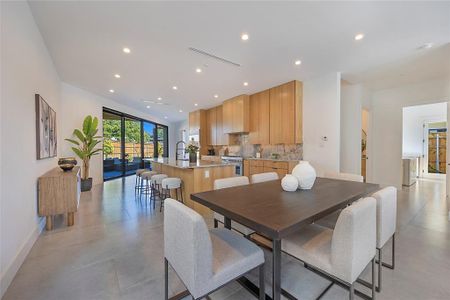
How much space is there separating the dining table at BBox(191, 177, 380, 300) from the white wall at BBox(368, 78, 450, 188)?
4.26 m

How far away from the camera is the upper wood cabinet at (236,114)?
5.83 m

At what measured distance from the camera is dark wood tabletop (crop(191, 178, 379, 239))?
3.81 ft

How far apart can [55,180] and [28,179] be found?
0.44 metres

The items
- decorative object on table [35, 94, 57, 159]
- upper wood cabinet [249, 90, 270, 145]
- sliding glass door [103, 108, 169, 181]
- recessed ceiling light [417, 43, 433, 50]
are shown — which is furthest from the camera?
sliding glass door [103, 108, 169, 181]

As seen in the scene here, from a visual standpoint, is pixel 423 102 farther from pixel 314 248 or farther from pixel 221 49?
pixel 314 248

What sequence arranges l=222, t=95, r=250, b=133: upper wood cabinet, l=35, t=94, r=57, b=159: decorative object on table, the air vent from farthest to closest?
1. l=222, t=95, r=250, b=133: upper wood cabinet
2. the air vent
3. l=35, t=94, r=57, b=159: decorative object on table

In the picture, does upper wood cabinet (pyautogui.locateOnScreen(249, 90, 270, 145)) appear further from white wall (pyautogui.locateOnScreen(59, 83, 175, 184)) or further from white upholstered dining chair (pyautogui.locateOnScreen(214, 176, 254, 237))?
white wall (pyautogui.locateOnScreen(59, 83, 175, 184))

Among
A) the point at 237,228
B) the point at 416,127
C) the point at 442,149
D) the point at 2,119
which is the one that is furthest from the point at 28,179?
the point at 442,149

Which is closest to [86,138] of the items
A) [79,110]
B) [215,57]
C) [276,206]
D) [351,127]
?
[79,110]

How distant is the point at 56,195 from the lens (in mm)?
2766

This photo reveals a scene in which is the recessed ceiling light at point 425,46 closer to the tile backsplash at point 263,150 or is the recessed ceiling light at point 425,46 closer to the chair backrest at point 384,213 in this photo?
the tile backsplash at point 263,150

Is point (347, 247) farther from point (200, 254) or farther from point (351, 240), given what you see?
point (200, 254)

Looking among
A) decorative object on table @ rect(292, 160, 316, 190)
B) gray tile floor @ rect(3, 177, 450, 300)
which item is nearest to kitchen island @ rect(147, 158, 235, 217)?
gray tile floor @ rect(3, 177, 450, 300)

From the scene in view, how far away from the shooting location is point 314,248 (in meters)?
1.39
